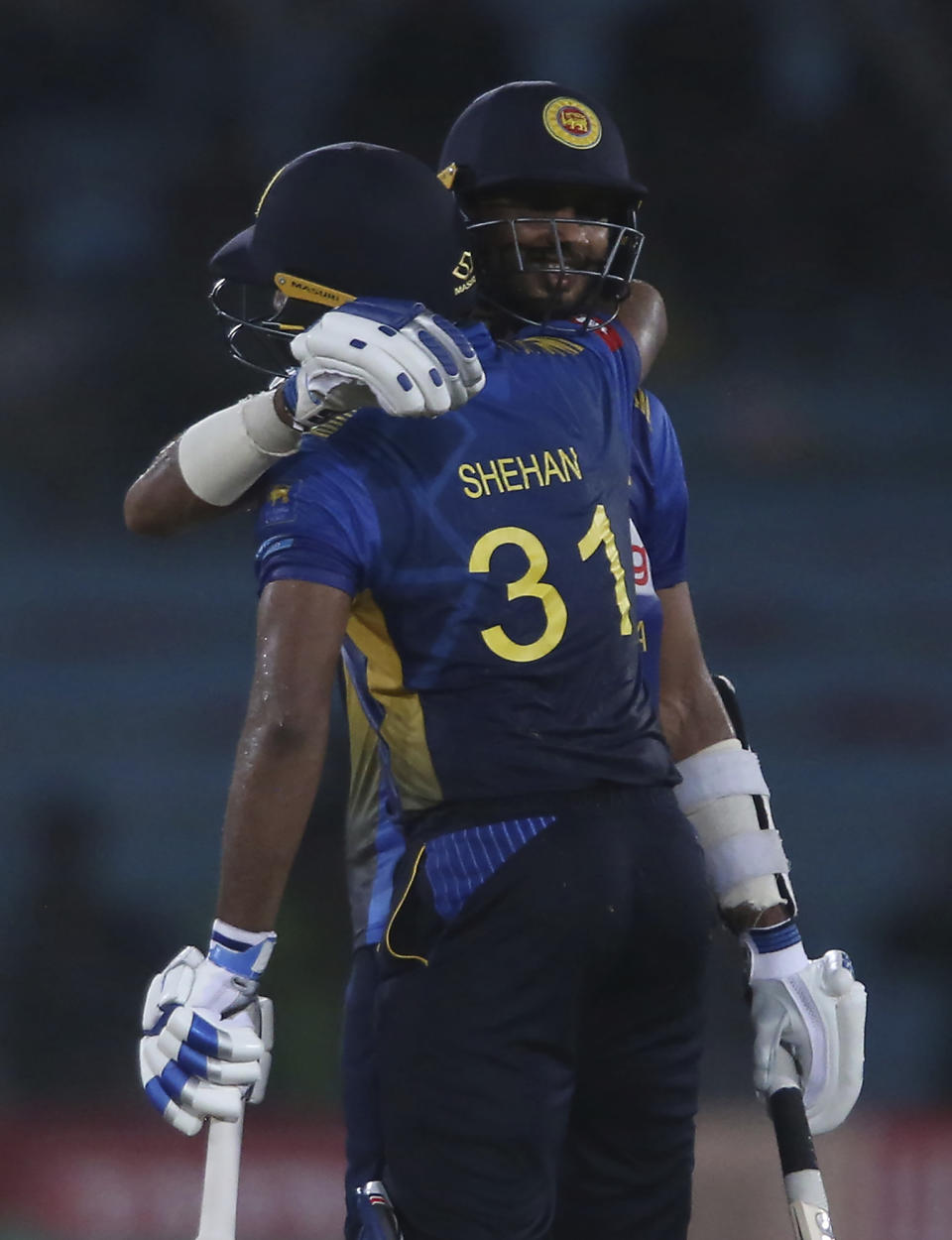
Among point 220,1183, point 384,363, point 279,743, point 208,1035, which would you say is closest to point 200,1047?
point 208,1035

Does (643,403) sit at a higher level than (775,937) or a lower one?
higher

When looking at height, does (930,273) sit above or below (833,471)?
above

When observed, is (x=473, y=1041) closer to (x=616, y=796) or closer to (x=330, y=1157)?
(x=616, y=796)

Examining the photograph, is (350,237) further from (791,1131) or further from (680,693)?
(791,1131)

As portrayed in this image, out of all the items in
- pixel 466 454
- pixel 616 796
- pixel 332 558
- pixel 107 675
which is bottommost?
pixel 616 796

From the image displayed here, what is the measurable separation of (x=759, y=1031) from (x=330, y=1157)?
2.05m

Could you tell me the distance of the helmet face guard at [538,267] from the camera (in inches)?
85.9

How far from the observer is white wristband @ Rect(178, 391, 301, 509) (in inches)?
74.4

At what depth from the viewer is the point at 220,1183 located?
184cm

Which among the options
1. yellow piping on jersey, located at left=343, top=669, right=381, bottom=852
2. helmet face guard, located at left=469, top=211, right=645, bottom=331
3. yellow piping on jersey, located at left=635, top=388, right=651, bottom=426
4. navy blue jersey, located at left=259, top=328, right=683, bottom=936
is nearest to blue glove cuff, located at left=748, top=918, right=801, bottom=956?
navy blue jersey, located at left=259, top=328, right=683, bottom=936

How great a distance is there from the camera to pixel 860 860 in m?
5.39

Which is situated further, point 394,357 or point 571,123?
point 571,123

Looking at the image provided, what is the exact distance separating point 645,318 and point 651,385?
135 inches

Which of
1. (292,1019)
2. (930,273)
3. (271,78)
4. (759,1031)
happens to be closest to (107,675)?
(292,1019)
